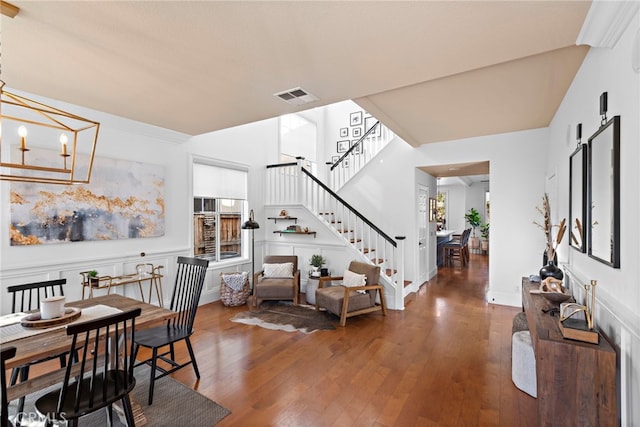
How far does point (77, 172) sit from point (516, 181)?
6191mm

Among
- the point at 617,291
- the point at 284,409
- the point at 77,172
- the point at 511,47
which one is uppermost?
the point at 511,47

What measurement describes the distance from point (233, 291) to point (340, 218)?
2639mm

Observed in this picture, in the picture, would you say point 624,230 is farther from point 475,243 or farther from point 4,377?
point 475,243

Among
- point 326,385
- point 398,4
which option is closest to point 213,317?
point 326,385

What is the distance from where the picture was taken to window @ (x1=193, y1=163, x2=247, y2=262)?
202 inches

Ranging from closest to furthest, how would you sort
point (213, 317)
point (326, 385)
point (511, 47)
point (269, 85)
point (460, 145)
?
1. point (511, 47)
2. point (326, 385)
3. point (269, 85)
4. point (213, 317)
5. point (460, 145)

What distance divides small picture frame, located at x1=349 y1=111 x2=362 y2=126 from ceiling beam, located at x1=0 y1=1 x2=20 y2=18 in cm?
621

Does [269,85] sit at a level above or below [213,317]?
above

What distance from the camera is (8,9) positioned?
179 centimetres

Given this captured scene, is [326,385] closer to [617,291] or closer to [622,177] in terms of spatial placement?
[617,291]

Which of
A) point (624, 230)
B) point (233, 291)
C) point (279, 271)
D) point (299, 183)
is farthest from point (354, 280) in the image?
point (624, 230)

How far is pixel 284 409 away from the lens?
2.34m

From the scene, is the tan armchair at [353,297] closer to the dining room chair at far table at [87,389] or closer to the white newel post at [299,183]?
the white newel post at [299,183]

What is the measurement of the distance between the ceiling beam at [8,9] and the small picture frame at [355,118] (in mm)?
6212
